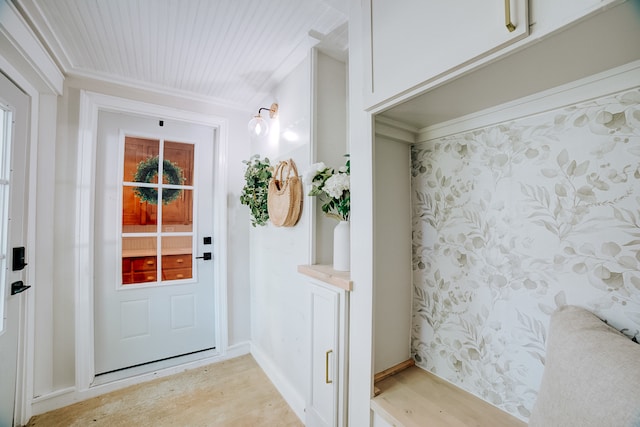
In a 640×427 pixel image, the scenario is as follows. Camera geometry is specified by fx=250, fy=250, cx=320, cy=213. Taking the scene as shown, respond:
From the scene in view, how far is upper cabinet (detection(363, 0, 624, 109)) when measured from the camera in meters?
0.54

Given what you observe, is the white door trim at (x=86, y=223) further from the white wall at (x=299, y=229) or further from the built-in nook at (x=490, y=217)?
the built-in nook at (x=490, y=217)

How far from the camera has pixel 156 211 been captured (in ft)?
7.18

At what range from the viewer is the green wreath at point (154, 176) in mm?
2143

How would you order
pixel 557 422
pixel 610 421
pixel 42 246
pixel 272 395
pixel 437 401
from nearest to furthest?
pixel 610 421, pixel 557 422, pixel 437 401, pixel 42 246, pixel 272 395

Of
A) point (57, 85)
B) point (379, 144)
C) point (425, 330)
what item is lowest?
point (425, 330)

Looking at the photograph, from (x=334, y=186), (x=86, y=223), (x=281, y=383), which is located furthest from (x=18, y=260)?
(x=334, y=186)

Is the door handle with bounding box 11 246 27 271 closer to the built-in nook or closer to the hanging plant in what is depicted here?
the hanging plant

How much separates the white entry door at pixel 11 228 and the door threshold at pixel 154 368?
1.54ft

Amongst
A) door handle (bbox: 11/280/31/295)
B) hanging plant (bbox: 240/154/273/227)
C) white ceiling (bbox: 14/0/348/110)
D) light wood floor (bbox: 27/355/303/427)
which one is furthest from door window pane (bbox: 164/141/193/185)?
light wood floor (bbox: 27/355/303/427)

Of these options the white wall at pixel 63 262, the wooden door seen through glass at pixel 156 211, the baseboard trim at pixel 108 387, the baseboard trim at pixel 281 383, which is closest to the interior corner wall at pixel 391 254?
the baseboard trim at pixel 281 383

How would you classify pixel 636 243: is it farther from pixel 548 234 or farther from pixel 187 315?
pixel 187 315

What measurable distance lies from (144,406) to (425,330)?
6.44ft

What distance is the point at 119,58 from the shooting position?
5.71 ft

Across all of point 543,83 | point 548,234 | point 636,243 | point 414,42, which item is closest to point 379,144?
point 414,42
